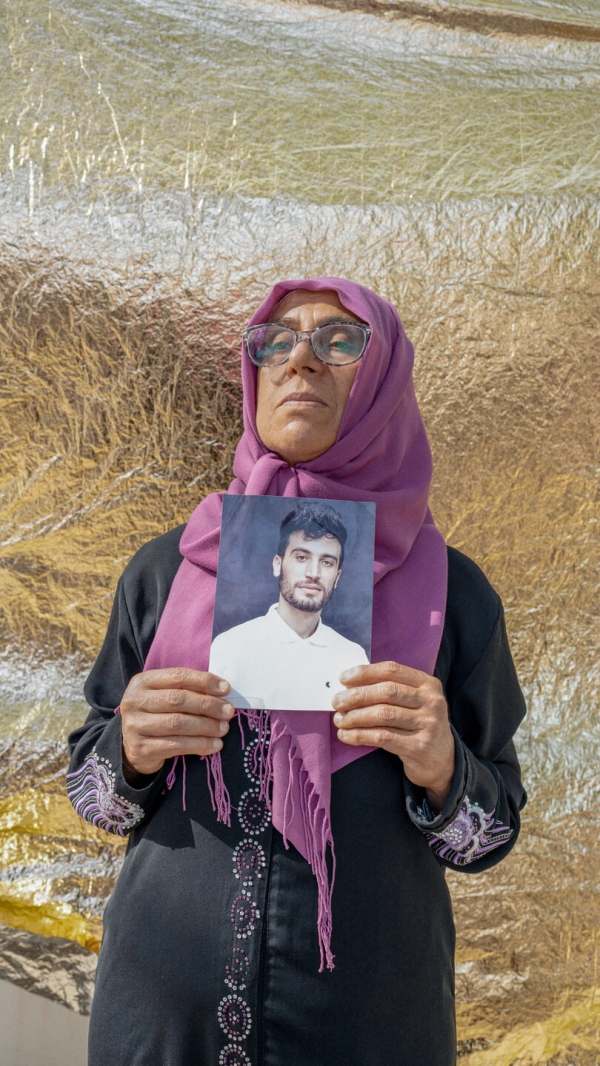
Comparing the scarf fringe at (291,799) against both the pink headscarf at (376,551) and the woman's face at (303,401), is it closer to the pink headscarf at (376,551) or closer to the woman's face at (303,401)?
the pink headscarf at (376,551)

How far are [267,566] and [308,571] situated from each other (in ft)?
0.15

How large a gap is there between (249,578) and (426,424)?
2.61ft

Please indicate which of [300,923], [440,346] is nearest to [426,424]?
[440,346]

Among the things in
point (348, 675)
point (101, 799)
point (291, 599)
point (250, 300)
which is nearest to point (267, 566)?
point (291, 599)

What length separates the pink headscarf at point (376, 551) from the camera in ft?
3.13

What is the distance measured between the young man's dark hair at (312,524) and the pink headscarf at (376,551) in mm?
79

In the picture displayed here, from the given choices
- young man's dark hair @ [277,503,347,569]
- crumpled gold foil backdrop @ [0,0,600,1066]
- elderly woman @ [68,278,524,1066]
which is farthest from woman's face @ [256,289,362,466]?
crumpled gold foil backdrop @ [0,0,600,1066]

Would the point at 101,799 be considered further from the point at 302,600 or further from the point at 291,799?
the point at 302,600

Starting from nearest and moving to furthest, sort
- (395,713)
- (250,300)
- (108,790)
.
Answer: (395,713), (108,790), (250,300)

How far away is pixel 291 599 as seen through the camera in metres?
0.95

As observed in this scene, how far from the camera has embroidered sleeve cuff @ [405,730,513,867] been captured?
958 mm

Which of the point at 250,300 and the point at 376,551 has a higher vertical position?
the point at 250,300

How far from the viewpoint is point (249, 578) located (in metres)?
0.96

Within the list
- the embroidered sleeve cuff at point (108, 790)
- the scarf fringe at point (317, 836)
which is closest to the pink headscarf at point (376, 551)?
the scarf fringe at point (317, 836)
